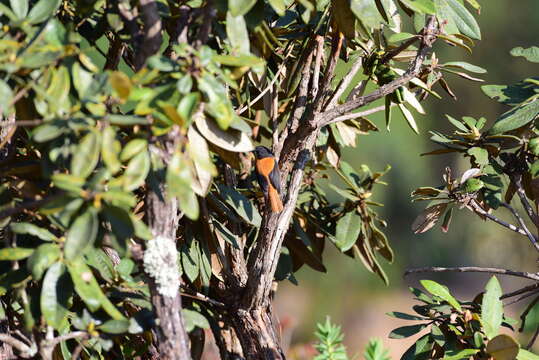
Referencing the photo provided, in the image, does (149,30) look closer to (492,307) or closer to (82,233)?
(82,233)

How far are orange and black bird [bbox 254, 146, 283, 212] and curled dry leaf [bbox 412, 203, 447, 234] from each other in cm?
34

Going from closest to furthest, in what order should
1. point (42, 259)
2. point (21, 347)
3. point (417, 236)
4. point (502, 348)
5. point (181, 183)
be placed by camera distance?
point (181, 183) < point (42, 259) < point (21, 347) < point (502, 348) < point (417, 236)

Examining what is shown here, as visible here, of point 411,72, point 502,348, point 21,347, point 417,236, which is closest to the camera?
point 21,347

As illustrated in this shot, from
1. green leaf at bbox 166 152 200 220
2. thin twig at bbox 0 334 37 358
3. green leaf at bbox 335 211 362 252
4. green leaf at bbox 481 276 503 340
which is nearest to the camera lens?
green leaf at bbox 166 152 200 220

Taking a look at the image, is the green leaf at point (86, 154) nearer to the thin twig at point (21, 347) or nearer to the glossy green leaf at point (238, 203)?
the thin twig at point (21, 347)

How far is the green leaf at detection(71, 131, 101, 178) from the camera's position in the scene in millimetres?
790

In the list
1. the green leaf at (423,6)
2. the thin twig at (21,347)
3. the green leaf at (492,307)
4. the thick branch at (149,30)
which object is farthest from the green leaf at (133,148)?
the green leaf at (492,307)

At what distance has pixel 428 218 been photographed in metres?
1.47

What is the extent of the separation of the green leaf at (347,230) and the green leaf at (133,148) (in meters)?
0.78

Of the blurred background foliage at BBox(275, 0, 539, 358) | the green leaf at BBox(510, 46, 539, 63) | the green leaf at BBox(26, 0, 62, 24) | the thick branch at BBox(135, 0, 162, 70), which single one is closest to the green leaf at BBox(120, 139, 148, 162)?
the thick branch at BBox(135, 0, 162, 70)

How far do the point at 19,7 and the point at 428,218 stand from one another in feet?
3.16

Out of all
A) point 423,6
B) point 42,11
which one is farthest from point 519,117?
point 42,11

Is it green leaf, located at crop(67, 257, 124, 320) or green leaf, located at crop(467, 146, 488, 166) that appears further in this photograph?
green leaf, located at crop(467, 146, 488, 166)

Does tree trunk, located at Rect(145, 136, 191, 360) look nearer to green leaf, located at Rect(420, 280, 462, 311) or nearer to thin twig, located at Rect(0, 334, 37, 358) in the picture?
thin twig, located at Rect(0, 334, 37, 358)
